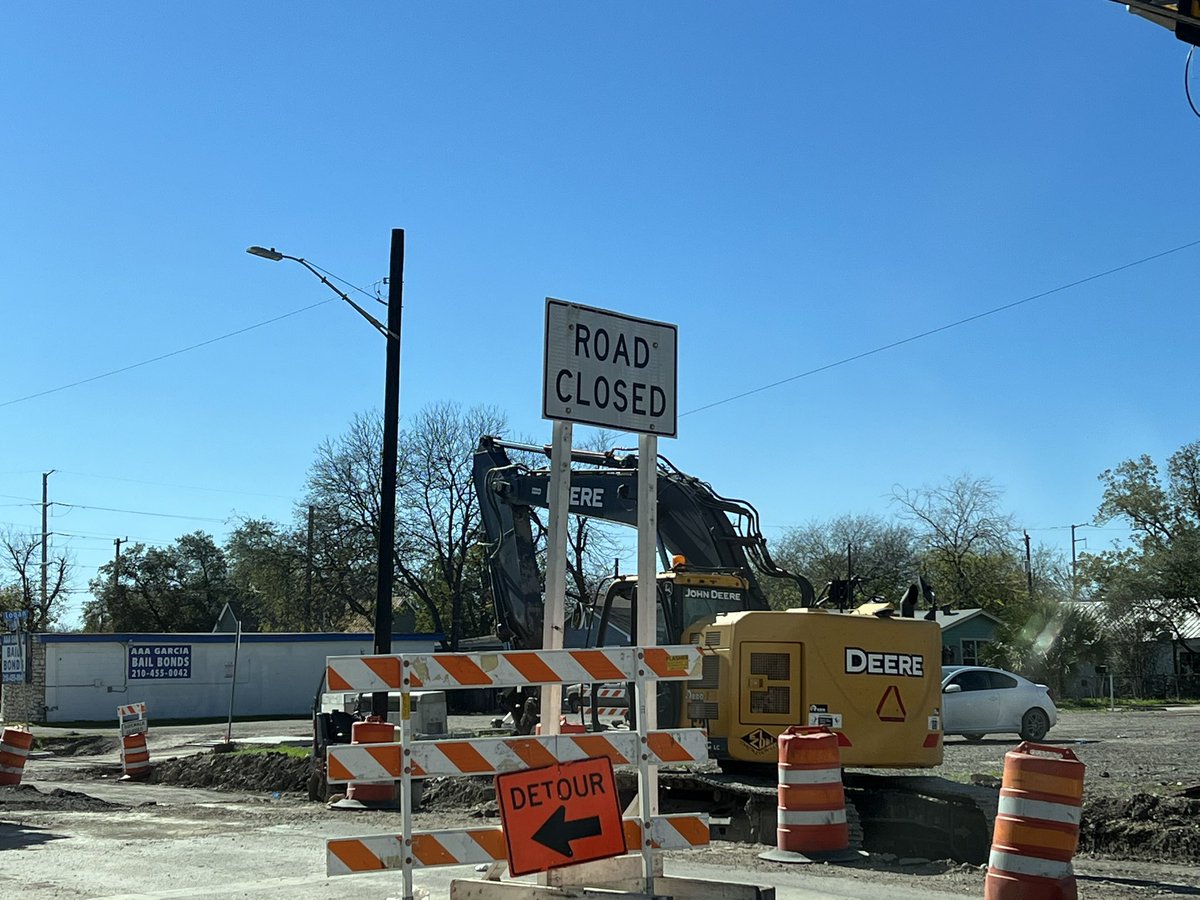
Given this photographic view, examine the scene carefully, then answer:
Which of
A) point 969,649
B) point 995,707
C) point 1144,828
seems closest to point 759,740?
point 1144,828

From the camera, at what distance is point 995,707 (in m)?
26.6

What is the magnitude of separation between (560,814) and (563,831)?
0.30 ft

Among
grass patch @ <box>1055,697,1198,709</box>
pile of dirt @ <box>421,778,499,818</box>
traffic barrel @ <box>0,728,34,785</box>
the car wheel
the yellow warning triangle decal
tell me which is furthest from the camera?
grass patch @ <box>1055,697,1198,709</box>

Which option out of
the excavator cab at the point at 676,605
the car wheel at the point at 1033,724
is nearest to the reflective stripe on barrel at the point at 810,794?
the excavator cab at the point at 676,605

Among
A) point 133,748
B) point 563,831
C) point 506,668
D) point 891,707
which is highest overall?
point 506,668

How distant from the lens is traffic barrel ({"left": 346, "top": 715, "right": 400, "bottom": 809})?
51.4ft

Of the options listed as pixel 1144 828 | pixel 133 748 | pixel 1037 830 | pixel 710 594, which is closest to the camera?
pixel 1037 830

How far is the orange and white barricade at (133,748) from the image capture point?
22.6 meters

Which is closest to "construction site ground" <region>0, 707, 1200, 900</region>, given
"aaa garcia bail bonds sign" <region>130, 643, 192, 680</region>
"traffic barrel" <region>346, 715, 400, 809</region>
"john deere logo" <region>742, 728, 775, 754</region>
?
"traffic barrel" <region>346, 715, 400, 809</region>

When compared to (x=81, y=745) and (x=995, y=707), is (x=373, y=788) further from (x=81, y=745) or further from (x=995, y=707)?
(x=81, y=745)

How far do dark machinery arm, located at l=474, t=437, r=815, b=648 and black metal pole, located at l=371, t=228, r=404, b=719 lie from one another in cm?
253

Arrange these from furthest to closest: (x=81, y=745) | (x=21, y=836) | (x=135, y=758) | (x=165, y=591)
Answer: (x=165, y=591) < (x=81, y=745) < (x=135, y=758) < (x=21, y=836)

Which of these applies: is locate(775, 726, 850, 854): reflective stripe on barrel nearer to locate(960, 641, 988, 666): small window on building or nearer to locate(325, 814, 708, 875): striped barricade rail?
locate(325, 814, 708, 875): striped barricade rail

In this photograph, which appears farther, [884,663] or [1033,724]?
[1033,724]
